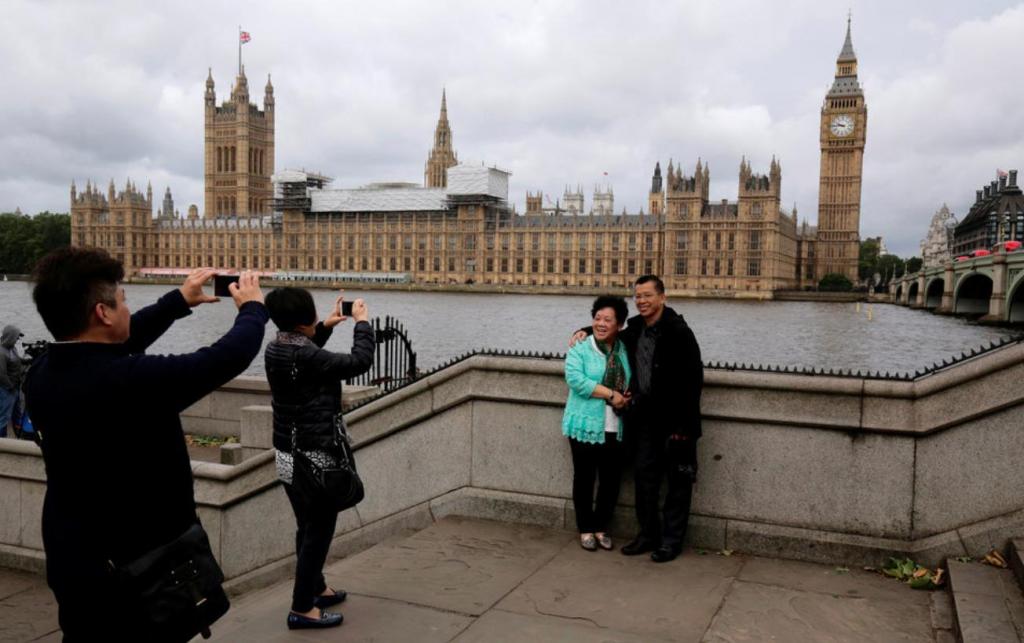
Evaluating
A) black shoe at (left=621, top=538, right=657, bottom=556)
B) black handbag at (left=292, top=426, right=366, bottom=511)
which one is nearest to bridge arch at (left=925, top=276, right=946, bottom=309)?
black shoe at (left=621, top=538, right=657, bottom=556)

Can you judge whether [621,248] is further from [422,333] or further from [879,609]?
[879,609]

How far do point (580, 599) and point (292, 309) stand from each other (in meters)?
1.96

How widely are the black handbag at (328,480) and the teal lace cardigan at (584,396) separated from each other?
1452 mm

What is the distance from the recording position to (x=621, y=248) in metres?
96.9

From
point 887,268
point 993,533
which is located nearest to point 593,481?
point 993,533

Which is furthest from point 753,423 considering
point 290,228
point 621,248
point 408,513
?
point 290,228

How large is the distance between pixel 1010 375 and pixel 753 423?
1315mm

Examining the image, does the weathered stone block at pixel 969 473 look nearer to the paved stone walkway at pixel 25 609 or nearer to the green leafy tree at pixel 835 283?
the paved stone walkway at pixel 25 609

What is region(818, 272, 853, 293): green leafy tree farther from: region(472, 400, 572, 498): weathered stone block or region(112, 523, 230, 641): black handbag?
region(112, 523, 230, 641): black handbag

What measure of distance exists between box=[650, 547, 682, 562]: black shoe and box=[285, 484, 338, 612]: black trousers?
1.84 metres

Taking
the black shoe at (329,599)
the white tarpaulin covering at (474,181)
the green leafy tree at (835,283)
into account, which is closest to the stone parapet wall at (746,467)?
the black shoe at (329,599)

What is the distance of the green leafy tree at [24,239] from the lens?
119562 mm

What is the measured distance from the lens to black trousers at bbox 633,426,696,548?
4.74 m

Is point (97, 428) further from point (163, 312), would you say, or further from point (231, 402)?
point (231, 402)
